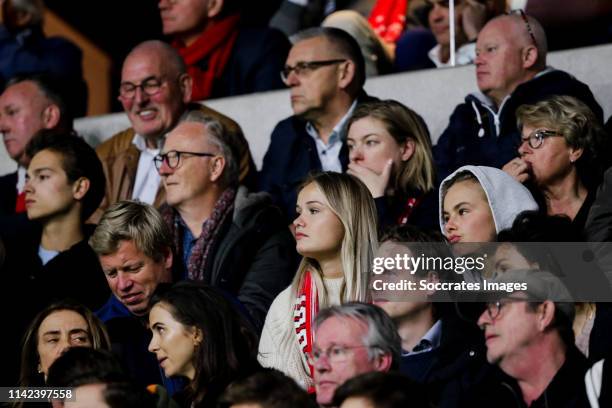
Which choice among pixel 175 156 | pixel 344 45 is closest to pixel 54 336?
pixel 175 156

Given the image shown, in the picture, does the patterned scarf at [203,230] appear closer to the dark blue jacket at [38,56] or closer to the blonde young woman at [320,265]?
the blonde young woman at [320,265]

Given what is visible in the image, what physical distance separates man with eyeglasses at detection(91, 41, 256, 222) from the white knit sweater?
1.79 meters

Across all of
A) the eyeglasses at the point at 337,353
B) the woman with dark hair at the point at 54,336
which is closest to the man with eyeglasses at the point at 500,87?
the woman with dark hair at the point at 54,336

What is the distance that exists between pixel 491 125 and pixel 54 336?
225 cm

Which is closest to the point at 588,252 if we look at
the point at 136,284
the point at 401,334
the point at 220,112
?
the point at 401,334

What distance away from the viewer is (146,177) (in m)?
8.55

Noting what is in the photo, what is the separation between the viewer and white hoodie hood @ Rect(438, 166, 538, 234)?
6.57m

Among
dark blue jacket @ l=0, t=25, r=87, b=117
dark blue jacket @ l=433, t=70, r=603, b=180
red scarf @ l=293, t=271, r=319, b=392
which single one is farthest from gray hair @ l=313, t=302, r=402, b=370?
dark blue jacket @ l=0, t=25, r=87, b=117

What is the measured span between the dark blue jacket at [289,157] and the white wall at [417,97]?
546 mm

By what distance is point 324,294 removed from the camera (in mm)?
6492

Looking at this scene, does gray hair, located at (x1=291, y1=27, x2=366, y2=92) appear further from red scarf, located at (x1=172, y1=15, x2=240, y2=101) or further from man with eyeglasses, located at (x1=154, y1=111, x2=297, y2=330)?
red scarf, located at (x1=172, y1=15, x2=240, y2=101)

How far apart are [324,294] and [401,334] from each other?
0.42m

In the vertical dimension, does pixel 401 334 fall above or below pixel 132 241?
below

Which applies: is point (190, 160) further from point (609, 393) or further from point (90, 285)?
point (609, 393)
